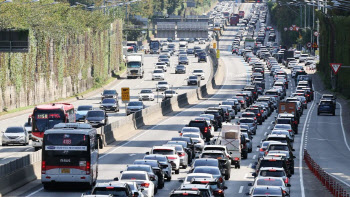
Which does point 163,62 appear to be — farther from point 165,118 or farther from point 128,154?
point 128,154

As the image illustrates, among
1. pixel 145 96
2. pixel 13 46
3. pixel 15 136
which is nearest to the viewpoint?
pixel 15 136

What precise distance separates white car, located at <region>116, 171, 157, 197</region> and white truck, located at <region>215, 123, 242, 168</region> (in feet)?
Result: 52.6

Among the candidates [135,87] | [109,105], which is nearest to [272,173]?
[109,105]

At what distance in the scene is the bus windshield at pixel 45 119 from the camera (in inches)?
2156

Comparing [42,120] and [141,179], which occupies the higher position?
[42,120]

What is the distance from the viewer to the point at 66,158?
3934cm

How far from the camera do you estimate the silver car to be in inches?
2454

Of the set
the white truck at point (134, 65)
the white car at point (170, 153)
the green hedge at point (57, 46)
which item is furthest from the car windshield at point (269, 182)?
the white truck at point (134, 65)

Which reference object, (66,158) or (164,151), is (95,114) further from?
(66,158)

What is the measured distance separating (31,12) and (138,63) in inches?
1412

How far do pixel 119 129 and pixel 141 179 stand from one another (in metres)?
31.6

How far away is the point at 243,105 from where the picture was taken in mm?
99812

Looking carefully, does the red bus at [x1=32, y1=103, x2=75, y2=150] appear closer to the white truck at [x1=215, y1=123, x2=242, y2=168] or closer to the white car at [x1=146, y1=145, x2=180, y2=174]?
the white car at [x1=146, y1=145, x2=180, y2=174]

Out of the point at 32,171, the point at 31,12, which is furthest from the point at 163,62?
the point at 32,171
